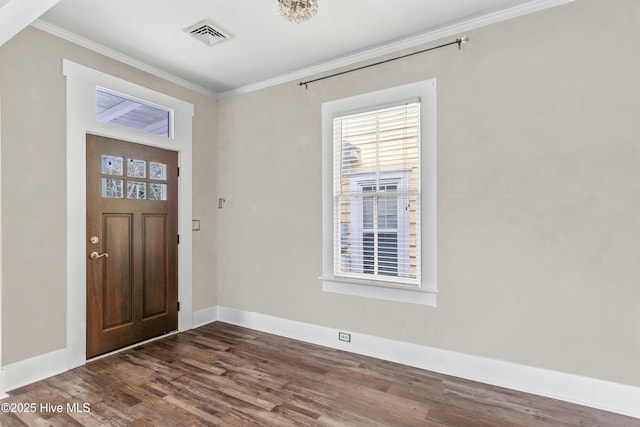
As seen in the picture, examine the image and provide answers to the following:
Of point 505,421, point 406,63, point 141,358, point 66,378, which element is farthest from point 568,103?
point 66,378

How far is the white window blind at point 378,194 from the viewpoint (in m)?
3.05

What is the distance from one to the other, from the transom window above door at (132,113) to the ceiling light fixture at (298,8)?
2.30m

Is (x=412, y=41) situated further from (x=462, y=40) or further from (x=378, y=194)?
(x=378, y=194)

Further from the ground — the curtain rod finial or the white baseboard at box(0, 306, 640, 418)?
the curtain rod finial

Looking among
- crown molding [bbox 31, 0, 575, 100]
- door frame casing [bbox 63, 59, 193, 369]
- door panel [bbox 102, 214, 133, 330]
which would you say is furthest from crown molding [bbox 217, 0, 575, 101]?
door panel [bbox 102, 214, 133, 330]

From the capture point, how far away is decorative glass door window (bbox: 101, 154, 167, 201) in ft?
10.8

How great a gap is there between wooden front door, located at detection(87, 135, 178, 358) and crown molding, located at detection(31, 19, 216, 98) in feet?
2.71

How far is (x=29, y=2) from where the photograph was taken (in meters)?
1.82

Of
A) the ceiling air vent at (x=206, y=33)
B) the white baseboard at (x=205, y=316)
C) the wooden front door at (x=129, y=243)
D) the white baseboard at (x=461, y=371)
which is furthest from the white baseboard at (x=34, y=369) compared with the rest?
the ceiling air vent at (x=206, y=33)

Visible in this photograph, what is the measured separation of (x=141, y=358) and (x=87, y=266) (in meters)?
1.00

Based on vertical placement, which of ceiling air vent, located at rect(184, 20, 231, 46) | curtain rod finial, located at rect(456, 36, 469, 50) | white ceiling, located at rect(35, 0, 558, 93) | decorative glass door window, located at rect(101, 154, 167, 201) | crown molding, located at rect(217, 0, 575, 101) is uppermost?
white ceiling, located at rect(35, 0, 558, 93)

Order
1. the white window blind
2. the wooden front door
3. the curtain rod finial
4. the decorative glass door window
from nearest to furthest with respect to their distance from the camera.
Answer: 1. the curtain rod finial
2. the white window blind
3. the wooden front door
4. the decorative glass door window

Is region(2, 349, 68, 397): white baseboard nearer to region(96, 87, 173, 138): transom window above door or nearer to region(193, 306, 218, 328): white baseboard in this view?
region(193, 306, 218, 328): white baseboard

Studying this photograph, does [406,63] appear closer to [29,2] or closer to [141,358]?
[29,2]
